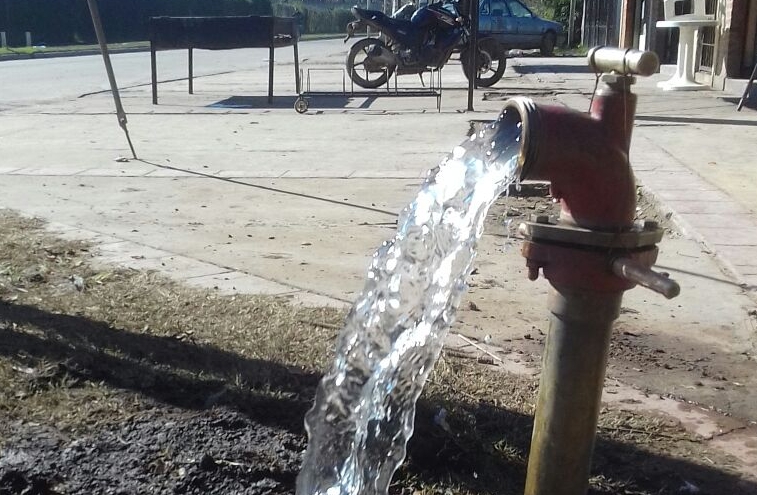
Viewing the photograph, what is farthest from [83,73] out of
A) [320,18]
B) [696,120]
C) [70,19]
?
[320,18]

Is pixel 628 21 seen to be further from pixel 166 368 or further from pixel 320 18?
pixel 320 18

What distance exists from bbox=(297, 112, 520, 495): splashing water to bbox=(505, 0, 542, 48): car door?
23.5 metres

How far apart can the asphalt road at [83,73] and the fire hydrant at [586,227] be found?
532 inches

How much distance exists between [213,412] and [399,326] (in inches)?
30.3

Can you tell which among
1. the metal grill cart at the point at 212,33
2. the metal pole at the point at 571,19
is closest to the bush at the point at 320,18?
the metal pole at the point at 571,19

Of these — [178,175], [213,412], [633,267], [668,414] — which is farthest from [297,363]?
[178,175]

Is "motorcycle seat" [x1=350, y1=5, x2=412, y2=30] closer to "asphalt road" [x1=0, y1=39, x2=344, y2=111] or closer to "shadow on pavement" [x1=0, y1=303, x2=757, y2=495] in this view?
"asphalt road" [x1=0, y1=39, x2=344, y2=111]

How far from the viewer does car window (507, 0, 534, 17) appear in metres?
25.3

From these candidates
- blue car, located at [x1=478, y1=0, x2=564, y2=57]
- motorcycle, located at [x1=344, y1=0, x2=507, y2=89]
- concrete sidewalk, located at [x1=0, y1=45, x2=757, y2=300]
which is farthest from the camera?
blue car, located at [x1=478, y1=0, x2=564, y2=57]

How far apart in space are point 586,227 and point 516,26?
2433 centimetres

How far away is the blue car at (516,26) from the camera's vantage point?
978 inches

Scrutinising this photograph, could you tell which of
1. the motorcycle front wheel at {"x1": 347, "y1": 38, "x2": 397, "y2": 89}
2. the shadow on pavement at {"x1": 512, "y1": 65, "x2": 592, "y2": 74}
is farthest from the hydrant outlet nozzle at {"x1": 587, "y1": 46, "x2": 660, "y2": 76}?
the shadow on pavement at {"x1": 512, "y1": 65, "x2": 592, "y2": 74}

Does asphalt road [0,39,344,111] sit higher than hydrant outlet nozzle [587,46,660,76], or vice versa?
hydrant outlet nozzle [587,46,660,76]

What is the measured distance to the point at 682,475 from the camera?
109 inches
